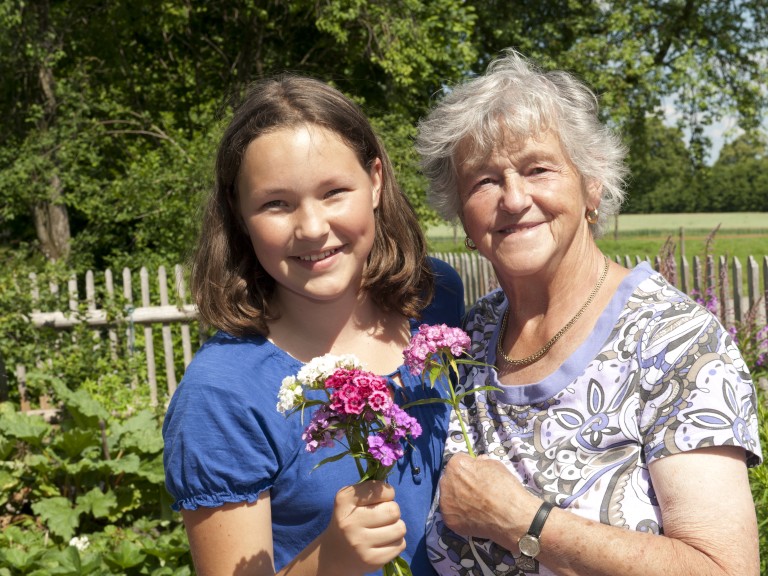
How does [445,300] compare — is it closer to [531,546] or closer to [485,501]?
[485,501]

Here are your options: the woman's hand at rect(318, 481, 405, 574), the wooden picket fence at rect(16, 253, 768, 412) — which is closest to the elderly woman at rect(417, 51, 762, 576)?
the woman's hand at rect(318, 481, 405, 574)

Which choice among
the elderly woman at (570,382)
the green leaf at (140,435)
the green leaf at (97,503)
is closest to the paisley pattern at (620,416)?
the elderly woman at (570,382)


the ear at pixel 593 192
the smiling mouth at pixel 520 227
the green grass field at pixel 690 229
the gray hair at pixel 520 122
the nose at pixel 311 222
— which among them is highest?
the gray hair at pixel 520 122

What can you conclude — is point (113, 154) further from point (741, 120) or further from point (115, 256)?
point (741, 120)

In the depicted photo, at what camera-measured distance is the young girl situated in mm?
1791

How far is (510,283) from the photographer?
85.7 inches

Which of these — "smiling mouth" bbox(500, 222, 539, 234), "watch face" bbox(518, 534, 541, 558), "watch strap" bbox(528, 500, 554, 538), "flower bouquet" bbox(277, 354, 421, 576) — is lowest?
→ "watch face" bbox(518, 534, 541, 558)

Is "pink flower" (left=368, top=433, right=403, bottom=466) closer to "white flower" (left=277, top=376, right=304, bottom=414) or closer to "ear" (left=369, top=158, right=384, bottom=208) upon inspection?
"white flower" (left=277, top=376, right=304, bottom=414)

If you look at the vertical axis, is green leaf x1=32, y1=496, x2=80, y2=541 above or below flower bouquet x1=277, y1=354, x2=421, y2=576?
below

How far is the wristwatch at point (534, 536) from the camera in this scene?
169 cm

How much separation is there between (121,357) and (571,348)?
726cm

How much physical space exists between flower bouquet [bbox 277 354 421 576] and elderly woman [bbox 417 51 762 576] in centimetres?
41

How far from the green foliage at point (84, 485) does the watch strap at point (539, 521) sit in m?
3.10

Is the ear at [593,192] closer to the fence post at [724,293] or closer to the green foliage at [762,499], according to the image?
the green foliage at [762,499]
